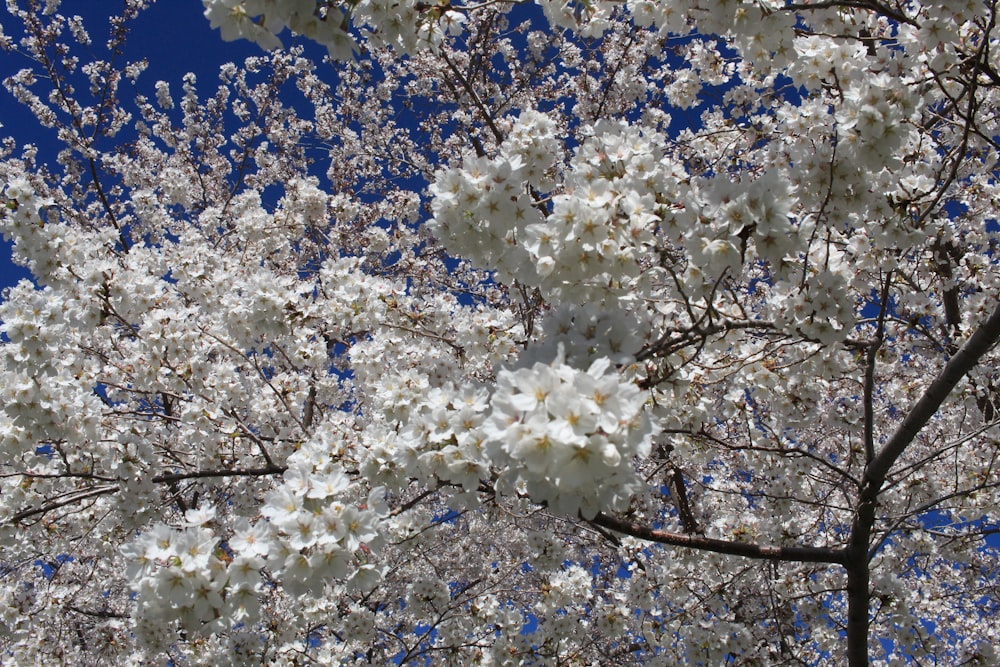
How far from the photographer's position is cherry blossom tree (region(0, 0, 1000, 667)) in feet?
8.04

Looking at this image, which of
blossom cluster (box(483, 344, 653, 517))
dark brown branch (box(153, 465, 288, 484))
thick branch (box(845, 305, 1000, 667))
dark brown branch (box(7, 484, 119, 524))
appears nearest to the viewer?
blossom cluster (box(483, 344, 653, 517))

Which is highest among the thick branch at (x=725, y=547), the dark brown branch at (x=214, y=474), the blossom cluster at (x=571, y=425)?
the dark brown branch at (x=214, y=474)

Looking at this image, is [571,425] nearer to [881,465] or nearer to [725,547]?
[725,547]

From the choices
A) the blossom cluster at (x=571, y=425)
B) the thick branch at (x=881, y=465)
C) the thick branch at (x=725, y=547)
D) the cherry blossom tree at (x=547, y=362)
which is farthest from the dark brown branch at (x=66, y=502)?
the thick branch at (x=881, y=465)

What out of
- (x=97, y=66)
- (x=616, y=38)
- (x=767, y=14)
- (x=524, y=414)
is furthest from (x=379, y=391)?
(x=97, y=66)

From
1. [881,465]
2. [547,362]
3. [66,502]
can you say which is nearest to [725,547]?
[881,465]

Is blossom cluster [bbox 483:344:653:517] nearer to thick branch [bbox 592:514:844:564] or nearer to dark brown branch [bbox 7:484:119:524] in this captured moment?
thick branch [bbox 592:514:844:564]

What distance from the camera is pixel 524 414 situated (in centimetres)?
183

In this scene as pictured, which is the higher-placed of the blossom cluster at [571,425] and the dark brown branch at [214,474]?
the dark brown branch at [214,474]

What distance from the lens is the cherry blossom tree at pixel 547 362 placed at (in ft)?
8.04

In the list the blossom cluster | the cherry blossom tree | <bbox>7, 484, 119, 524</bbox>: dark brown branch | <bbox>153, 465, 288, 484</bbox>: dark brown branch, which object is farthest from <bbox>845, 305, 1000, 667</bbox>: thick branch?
<bbox>7, 484, 119, 524</bbox>: dark brown branch

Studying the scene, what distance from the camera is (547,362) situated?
6.84ft

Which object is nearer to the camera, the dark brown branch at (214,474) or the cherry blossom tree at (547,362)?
the cherry blossom tree at (547,362)

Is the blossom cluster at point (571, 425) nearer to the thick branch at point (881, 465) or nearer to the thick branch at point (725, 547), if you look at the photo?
the thick branch at point (725, 547)
